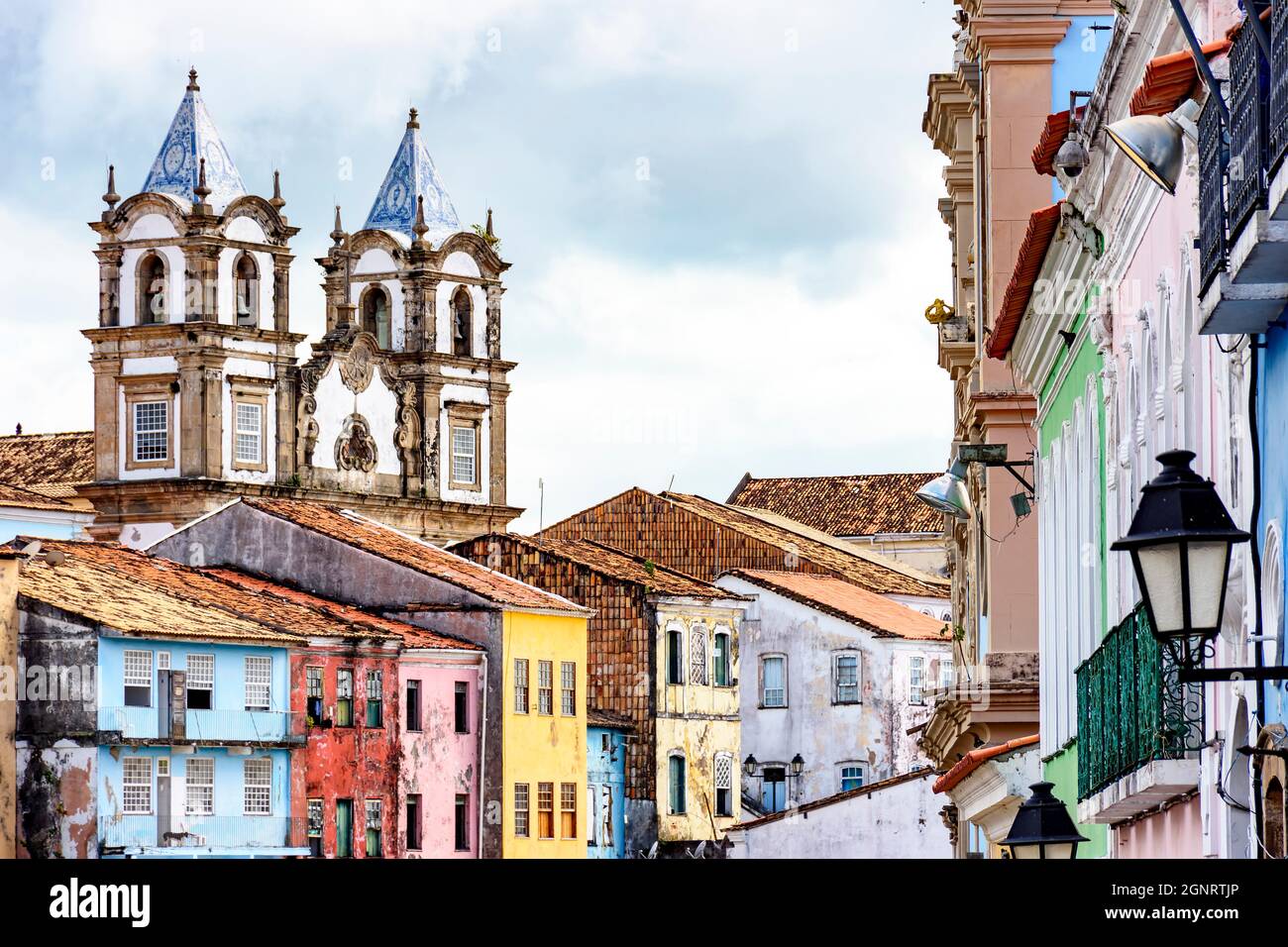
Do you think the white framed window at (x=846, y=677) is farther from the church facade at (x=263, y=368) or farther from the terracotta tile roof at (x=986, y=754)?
the terracotta tile roof at (x=986, y=754)

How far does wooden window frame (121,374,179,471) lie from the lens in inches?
2958

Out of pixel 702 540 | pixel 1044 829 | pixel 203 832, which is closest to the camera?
pixel 1044 829

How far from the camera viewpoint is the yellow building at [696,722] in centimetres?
6397

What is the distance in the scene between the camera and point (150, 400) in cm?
A: 7619

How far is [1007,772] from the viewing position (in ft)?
72.6

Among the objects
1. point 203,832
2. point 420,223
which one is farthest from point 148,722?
point 420,223

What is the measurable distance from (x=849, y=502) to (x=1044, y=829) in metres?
76.3

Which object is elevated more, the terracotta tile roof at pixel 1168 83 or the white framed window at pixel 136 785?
the terracotta tile roof at pixel 1168 83

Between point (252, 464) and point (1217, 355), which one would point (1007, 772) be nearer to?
point (1217, 355)

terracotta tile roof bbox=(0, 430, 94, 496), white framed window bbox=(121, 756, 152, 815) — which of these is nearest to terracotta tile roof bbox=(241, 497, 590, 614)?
white framed window bbox=(121, 756, 152, 815)

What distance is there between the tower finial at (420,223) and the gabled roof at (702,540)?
37.8ft

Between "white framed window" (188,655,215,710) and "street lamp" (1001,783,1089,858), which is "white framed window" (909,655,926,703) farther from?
"street lamp" (1001,783,1089,858)

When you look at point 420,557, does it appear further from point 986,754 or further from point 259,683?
point 986,754

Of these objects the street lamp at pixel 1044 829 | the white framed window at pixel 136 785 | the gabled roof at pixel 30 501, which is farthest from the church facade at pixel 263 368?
the street lamp at pixel 1044 829
